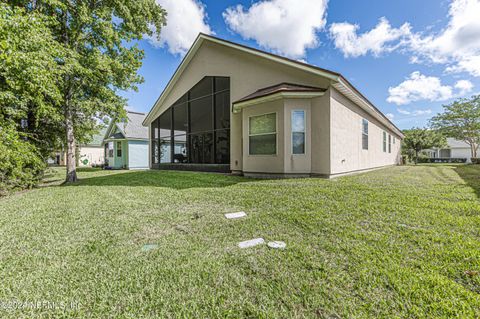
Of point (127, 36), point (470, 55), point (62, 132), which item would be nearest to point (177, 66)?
point (127, 36)

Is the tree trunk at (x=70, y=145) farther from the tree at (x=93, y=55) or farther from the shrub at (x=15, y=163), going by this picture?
the shrub at (x=15, y=163)

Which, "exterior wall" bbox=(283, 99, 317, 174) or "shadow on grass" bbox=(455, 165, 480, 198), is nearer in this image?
"shadow on grass" bbox=(455, 165, 480, 198)

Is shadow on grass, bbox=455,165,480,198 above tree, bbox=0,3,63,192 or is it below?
below

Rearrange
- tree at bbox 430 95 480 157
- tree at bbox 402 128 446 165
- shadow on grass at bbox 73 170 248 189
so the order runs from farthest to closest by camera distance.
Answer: tree at bbox 402 128 446 165, tree at bbox 430 95 480 157, shadow on grass at bbox 73 170 248 189

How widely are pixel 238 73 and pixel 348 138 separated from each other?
19.0 ft

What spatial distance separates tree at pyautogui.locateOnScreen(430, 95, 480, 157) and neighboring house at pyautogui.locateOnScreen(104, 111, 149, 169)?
35.9 m

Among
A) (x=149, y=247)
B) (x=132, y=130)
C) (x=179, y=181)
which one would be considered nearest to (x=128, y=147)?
(x=132, y=130)

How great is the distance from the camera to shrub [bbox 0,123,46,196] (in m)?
5.65

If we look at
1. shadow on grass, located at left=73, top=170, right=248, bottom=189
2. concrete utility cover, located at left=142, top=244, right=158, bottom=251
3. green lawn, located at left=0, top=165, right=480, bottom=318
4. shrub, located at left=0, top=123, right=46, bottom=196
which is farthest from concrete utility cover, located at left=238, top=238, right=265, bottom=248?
shrub, located at left=0, top=123, right=46, bottom=196

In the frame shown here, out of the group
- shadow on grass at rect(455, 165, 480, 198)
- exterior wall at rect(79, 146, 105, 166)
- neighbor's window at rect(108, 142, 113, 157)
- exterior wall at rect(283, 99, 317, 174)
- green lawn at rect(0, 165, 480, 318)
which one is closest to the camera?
green lawn at rect(0, 165, 480, 318)

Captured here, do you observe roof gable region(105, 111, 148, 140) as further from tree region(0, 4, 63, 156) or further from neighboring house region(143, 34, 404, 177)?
tree region(0, 4, 63, 156)

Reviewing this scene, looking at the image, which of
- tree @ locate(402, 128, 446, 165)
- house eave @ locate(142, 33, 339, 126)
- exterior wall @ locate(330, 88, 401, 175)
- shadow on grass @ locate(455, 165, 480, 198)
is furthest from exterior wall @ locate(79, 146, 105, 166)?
tree @ locate(402, 128, 446, 165)

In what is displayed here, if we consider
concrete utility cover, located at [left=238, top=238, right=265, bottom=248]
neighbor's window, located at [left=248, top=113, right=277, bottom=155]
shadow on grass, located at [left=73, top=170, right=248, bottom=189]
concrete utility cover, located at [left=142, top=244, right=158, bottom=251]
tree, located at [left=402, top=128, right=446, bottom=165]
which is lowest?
concrete utility cover, located at [left=142, top=244, right=158, bottom=251]

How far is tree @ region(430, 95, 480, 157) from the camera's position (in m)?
23.0
